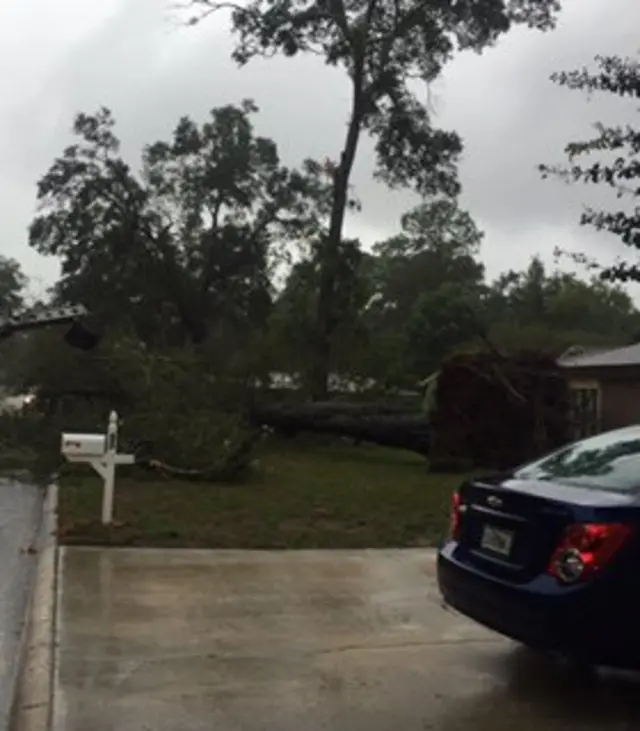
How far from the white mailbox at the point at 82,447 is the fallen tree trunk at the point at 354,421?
10510 millimetres

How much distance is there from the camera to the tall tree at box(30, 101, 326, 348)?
101ft

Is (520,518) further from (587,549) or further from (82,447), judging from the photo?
(82,447)

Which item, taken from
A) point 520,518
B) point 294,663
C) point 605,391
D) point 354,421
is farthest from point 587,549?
point 605,391

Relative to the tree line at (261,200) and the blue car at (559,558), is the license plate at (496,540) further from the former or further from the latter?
the tree line at (261,200)

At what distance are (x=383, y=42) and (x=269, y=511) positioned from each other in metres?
21.7

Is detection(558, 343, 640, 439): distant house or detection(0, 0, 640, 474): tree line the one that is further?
detection(0, 0, 640, 474): tree line

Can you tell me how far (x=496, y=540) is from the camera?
5613 mm

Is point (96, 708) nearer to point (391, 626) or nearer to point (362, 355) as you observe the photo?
point (391, 626)

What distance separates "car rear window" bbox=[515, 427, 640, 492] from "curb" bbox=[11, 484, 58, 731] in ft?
8.86

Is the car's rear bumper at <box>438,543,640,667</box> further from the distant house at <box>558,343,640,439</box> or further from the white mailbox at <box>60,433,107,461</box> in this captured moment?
the distant house at <box>558,343,640,439</box>

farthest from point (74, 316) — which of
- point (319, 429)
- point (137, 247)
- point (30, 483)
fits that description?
point (137, 247)

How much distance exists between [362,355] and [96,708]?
21532mm

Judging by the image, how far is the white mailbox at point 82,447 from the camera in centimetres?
1008

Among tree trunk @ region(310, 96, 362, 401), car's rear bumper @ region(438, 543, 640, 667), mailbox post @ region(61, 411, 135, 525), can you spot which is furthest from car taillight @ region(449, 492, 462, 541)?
tree trunk @ region(310, 96, 362, 401)
